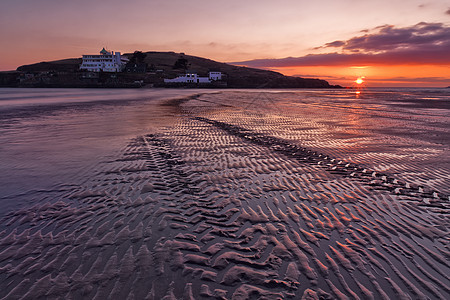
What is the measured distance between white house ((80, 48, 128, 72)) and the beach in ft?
490

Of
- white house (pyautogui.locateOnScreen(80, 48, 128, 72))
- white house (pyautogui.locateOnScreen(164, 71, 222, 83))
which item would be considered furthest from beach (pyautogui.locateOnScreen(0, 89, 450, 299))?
white house (pyautogui.locateOnScreen(80, 48, 128, 72))

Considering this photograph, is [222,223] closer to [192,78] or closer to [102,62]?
[192,78]

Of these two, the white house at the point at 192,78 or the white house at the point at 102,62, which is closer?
the white house at the point at 192,78

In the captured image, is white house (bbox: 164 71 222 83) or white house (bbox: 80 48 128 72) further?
white house (bbox: 80 48 128 72)

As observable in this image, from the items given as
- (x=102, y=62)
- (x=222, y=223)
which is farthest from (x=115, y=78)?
(x=222, y=223)

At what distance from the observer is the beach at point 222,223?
4.06 meters

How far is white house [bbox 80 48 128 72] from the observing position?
14200cm

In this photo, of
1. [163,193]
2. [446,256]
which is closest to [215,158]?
[163,193]

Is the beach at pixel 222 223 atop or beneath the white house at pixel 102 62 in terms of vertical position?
beneath

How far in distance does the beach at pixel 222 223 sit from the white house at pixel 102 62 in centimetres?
14936

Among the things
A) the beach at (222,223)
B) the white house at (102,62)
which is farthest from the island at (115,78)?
the beach at (222,223)

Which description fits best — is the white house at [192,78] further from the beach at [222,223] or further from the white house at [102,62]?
the beach at [222,223]

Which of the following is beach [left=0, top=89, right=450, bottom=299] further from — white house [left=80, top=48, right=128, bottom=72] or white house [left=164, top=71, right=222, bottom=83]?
white house [left=80, top=48, right=128, bottom=72]

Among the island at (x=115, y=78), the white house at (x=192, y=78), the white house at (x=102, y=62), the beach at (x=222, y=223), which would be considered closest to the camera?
the beach at (x=222, y=223)
